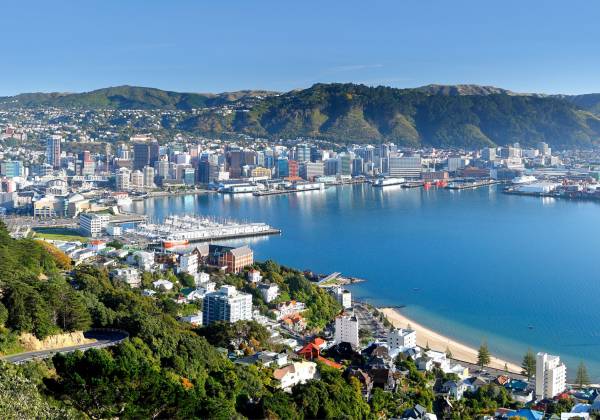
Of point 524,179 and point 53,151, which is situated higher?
point 53,151

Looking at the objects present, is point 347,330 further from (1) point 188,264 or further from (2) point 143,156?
(2) point 143,156

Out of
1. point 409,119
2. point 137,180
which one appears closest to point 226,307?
point 137,180

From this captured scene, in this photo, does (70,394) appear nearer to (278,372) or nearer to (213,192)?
(278,372)

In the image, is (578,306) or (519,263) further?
(519,263)

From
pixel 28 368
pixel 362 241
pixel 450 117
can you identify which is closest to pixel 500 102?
pixel 450 117

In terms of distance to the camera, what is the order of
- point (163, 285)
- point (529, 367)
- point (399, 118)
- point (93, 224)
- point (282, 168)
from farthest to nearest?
point (399, 118) → point (282, 168) → point (93, 224) → point (163, 285) → point (529, 367)

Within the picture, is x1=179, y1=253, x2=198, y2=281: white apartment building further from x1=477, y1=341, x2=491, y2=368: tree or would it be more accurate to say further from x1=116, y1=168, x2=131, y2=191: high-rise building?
x1=116, y1=168, x2=131, y2=191: high-rise building
